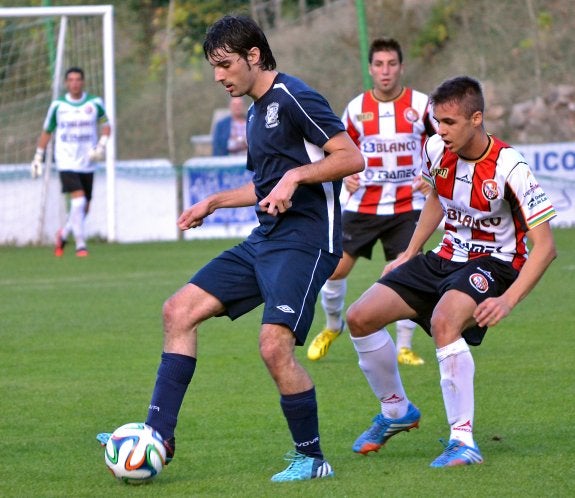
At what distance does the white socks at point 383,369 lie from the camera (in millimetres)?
5629

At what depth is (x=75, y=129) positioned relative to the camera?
1659 centimetres

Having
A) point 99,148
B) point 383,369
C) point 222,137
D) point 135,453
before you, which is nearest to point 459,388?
point 383,369

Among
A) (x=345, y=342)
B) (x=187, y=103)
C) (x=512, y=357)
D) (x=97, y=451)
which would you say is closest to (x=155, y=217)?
(x=187, y=103)

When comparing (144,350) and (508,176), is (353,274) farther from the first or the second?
(508,176)

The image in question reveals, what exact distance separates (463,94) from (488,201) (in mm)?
481

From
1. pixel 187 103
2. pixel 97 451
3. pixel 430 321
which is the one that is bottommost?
pixel 97 451

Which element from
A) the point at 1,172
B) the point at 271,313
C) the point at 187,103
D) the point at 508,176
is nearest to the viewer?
the point at 271,313

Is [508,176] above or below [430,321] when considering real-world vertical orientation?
above

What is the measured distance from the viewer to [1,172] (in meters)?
18.1

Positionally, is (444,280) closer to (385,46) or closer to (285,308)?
(285,308)

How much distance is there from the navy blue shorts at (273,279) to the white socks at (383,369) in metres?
0.53

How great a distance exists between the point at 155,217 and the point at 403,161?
10.0 meters

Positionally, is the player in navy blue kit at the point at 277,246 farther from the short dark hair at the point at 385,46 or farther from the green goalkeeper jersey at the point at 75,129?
the green goalkeeper jersey at the point at 75,129

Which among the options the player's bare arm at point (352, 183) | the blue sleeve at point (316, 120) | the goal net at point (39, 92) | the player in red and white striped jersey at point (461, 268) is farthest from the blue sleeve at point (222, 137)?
the blue sleeve at point (316, 120)
